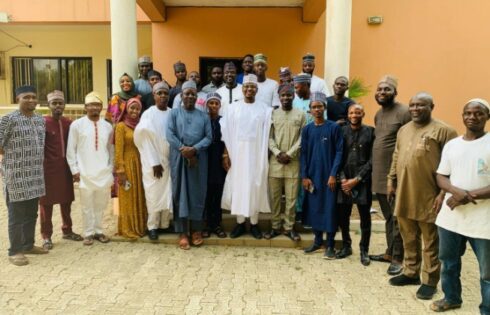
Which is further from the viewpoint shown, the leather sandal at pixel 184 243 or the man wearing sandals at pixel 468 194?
the leather sandal at pixel 184 243

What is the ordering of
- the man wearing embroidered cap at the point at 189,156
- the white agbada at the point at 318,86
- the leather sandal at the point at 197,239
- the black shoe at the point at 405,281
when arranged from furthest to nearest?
1. the white agbada at the point at 318,86
2. the leather sandal at the point at 197,239
3. the man wearing embroidered cap at the point at 189,156
4. the black shoe at the point at 405,281

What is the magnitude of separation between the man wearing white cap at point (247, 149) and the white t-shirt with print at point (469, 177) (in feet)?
7.19

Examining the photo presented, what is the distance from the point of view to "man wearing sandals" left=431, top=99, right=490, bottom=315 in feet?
10.5

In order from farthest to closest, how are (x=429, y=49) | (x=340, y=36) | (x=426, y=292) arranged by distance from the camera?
1. (x=429, y=49)
2. (x=340, y=36)
3. (x=426, y=292)

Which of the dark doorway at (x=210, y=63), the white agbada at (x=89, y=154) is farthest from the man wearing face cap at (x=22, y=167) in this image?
the dark doorway at (x=210, y=63)

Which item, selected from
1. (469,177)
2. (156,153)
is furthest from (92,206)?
(469,177)

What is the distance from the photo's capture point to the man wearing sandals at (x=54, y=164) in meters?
5.00

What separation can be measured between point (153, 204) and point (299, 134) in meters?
1.98

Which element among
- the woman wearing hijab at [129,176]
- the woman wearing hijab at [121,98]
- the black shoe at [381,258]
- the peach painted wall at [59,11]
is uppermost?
the peach painted wall at [59,11]

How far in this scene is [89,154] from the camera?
5.10 m

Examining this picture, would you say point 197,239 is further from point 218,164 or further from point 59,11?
point 59,11

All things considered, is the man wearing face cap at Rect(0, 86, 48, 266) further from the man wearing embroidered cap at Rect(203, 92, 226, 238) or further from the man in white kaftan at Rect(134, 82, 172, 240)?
the man wearing embroidered cap at Rect(203, 92, 226, 238)

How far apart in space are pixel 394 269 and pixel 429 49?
5552 millimetres

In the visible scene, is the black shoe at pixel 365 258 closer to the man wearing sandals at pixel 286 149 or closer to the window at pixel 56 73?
the man wearing sandals at pixel 286 149
